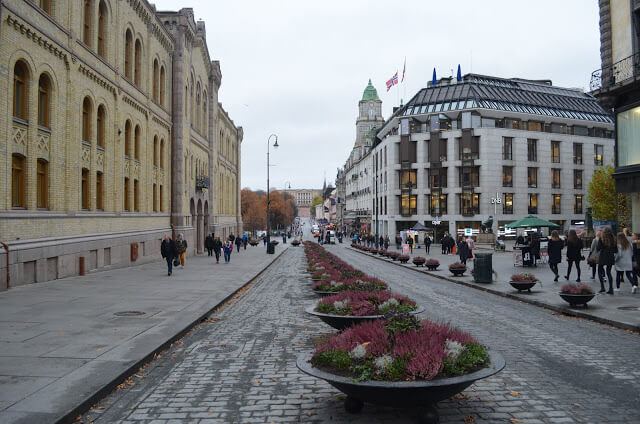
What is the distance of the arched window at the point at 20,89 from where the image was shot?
16.9 m

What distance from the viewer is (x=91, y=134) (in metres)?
22.7

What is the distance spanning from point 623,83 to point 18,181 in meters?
24.5

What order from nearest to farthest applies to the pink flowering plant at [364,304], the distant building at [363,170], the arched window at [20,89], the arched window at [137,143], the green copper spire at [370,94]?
1. the pink flowering plant at [364,304]
2. the arched window at [20,89]
3. the arched window at [137,143]
4. the distant building at [363,170]
5. the green copper spire at [370,94]

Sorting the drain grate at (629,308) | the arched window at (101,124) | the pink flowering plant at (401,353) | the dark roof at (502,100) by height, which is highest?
the dark roof at (502,100)

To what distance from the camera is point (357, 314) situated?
8.21 m

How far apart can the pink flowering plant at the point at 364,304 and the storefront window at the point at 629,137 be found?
1784cm

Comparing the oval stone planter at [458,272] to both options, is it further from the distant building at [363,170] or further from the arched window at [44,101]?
the distant building at [363,170]

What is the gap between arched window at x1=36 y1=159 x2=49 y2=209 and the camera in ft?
60.5

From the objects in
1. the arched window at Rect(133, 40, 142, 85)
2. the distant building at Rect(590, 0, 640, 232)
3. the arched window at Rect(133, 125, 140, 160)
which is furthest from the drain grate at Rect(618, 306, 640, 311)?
the arched window at Rect(133, 40, 142, 85)

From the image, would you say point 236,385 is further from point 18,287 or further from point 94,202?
point 94,202

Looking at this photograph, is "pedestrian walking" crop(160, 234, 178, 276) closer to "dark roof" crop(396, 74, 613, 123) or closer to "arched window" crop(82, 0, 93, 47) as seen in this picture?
"arched window" crop(82, 0, 93, 47)

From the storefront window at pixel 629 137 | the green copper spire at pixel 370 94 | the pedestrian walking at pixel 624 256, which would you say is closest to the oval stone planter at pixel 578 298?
the pedestrian walking at pixel 624 256

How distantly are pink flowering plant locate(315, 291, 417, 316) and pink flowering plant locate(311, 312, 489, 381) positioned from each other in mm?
2297

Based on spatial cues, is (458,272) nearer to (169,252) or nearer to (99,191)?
(169,252)
